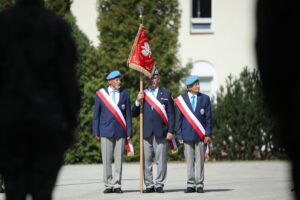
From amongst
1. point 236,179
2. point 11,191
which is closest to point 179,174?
point 236,179

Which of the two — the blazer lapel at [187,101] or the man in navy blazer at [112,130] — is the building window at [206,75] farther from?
the man in navy blazer at [112,130]

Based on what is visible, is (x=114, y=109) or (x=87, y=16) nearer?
(x=114, y=109)

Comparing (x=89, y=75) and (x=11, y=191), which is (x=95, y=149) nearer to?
(x=89, y=75)

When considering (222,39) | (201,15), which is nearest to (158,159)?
(222,39)

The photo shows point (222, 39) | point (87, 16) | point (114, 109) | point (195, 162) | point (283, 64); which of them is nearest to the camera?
point (283, 64)

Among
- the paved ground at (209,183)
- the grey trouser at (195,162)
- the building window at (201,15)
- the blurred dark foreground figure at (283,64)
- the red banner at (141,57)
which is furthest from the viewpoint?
the building window at (201,15)

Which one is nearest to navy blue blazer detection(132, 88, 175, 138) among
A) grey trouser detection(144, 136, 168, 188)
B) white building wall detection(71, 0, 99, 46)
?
grey trouser detection(144, 136, 168, 188)

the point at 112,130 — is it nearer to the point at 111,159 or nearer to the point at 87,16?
the point at 111,159

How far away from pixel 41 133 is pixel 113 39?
68.4 feet

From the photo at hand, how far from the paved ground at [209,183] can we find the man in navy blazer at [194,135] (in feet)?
0.90

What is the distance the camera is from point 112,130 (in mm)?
14461

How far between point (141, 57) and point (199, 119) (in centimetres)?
149

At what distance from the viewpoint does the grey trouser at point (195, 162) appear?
46.7 ft

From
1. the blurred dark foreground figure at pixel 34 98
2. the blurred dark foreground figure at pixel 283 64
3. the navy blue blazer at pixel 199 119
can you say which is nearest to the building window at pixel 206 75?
the navy blue blazer at pixel 199 119
